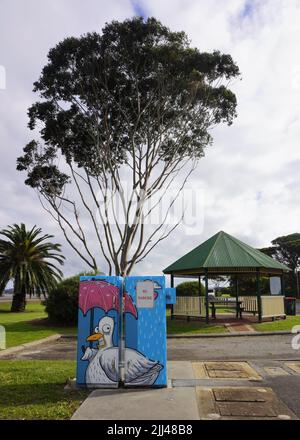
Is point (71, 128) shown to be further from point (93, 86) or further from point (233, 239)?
point (233, 239)

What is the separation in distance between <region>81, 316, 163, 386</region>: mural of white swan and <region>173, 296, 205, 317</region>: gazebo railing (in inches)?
595

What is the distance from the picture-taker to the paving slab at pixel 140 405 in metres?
5.34

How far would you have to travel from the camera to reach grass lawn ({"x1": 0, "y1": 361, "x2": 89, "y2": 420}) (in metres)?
5.53

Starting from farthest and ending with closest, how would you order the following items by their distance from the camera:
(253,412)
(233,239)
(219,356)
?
(233,239)
(219,356)
(253,412)

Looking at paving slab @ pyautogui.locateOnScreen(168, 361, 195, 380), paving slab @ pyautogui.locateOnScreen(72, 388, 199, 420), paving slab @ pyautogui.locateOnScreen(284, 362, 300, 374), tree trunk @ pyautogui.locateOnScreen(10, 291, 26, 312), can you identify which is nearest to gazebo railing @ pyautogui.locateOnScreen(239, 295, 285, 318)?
paving slab @ pyautogui.locateOnScreen(284, 362, 300, 374)

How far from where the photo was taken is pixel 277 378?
7.79 metres

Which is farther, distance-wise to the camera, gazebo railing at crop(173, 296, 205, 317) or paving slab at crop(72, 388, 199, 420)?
gazebo railing at crop(173, 296, 205, 317)

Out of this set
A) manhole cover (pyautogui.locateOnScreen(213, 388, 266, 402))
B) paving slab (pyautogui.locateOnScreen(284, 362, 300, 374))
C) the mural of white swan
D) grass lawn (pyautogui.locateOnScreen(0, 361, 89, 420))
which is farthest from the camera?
paving slab (pyautogui.locateOnScreen(284, 362, 300, 374))

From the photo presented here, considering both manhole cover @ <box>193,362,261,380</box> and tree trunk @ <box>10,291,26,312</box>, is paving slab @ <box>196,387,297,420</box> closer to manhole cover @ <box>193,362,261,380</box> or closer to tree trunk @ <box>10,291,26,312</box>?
manhole cover @ <box>193,362,261,380</box>

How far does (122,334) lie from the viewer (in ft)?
22.9

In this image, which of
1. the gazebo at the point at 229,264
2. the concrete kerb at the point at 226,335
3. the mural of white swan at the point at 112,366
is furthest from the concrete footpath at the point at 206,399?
the gazebo at the point at 229,264

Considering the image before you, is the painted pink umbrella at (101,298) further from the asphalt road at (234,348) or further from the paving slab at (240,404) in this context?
the asphalt road at (234,348)

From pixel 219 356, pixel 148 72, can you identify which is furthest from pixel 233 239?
pixel 219 356
